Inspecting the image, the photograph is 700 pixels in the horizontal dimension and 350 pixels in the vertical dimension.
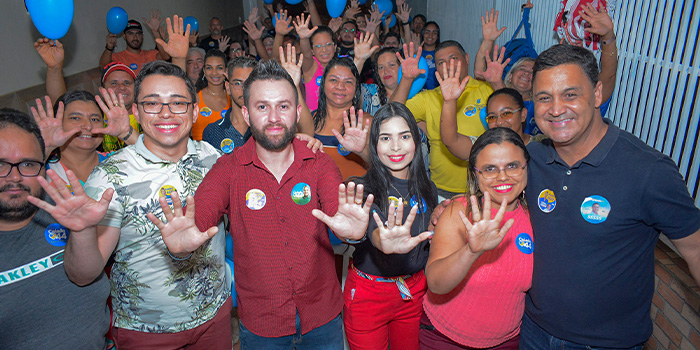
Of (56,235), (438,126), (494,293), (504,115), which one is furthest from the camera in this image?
(438,126)

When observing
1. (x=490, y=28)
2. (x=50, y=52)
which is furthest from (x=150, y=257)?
(x=490, y=28)

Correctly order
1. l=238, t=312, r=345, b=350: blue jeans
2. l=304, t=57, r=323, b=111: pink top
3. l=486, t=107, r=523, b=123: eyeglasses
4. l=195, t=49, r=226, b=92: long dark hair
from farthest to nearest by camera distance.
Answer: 1. l=304, t=57, r=323, b=111: pink top
2. l=195, t=49, r=226, b=92: long dark hair
3. l=486, t=107, r=523, b=123: eyeglasses
4. l=238, t=312, r=345, b=350: blue jeans

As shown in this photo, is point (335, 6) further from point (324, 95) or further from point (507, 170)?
point (507, 170)

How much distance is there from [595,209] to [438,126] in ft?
5.71

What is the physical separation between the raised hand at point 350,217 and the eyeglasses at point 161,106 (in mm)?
837

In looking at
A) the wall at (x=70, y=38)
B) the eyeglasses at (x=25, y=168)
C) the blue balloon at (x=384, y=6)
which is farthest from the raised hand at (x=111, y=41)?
the eyeglasses at (x=25, y=168)

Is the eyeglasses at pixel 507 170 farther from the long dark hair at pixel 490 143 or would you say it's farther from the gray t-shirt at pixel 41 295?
the gray t-shirt at pixel 41 295

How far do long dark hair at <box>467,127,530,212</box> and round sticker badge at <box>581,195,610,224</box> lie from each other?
28 cm

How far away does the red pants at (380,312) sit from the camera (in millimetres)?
2025

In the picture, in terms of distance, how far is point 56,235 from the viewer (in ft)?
5.31

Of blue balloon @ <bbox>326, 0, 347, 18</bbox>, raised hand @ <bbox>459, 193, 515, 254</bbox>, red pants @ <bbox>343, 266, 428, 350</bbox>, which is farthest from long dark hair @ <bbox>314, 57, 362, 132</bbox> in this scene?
blue balloon @ <bbox>326, 0, 347, 18</bbox>

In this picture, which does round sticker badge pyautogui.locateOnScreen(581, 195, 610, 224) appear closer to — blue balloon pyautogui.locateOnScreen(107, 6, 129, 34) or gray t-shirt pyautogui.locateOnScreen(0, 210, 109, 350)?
gray t-shirt pyautogui.locateOnScreen(0, 210, 109, 350)

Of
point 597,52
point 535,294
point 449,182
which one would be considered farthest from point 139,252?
point 597,52

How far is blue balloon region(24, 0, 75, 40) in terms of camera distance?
335 cm
